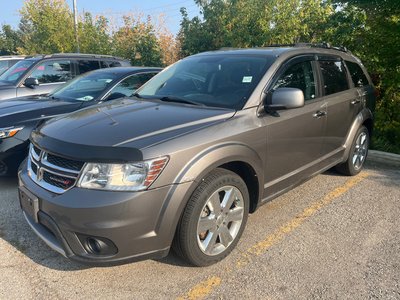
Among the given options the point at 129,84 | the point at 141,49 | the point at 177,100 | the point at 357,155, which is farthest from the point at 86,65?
the point at 141,49

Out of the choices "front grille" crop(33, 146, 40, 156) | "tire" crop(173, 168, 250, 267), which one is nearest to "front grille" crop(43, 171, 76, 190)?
"front grille" crop(33, 146, 40, 156)

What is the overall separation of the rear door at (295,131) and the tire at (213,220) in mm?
464

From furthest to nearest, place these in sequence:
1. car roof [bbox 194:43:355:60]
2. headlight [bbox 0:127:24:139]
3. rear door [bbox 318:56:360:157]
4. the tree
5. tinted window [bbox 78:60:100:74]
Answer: the tree
tinted window [bbox 78:60:100:74]
headlight [bbox 0:127:24:139]
rear door [bbox 318:56:360:157]
car roof [bbox 194:43:355:60]

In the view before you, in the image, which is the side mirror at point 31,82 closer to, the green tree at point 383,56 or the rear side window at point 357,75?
the rear side window at point 357,75

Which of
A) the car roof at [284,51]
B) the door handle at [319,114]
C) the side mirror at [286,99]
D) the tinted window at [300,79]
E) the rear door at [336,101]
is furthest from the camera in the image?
the rear door at [336,101]

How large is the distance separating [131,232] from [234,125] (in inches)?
46.7

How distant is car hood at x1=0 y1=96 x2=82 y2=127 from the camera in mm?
4531

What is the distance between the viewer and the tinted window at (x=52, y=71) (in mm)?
7289

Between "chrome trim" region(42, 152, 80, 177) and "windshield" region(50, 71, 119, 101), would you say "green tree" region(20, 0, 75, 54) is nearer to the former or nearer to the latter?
"windshield" region(50, 71, 119, 101)

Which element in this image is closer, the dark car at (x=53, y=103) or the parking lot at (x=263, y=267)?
the parking lot at (x=263, y=267)

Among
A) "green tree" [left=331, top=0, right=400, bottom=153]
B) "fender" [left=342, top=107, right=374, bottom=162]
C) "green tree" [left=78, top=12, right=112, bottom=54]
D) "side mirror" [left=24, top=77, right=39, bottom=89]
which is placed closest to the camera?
"fender" [left=342, top=107, right=374, bottom=162]

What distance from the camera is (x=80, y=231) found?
246 cm

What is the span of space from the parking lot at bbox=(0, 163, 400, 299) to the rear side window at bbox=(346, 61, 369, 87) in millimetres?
1802

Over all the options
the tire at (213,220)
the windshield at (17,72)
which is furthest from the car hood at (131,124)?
the windshield at (17,72)
